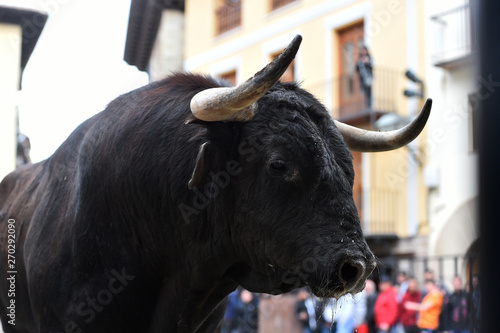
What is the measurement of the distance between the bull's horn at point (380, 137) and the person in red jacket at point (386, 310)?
29.9ft

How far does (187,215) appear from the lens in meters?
3.64

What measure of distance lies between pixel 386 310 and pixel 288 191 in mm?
9936

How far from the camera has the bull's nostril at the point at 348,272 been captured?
3.12 metres

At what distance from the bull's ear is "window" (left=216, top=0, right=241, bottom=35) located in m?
22.0

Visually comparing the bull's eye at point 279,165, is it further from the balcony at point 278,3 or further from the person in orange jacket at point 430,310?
the balcony at point 278,3

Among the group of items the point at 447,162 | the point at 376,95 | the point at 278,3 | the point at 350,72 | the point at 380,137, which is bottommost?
the point at 380,137

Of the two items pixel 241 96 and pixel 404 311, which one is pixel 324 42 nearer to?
pixel 404 311

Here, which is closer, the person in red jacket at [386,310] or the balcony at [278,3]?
the person in red jacket at [386,310]

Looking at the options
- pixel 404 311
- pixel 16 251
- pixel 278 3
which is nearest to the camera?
pixel 16 251

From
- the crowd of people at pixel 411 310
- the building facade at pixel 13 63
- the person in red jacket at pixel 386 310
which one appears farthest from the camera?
the person in red jacket at pixel 386 310

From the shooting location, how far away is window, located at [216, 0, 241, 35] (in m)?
25.1

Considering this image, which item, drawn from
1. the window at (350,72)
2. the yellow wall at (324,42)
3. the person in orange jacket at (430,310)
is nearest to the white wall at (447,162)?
the yellow wall at (324,42)

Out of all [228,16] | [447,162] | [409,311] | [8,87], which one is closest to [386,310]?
[409,311]

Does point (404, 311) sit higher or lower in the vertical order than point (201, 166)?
lower
